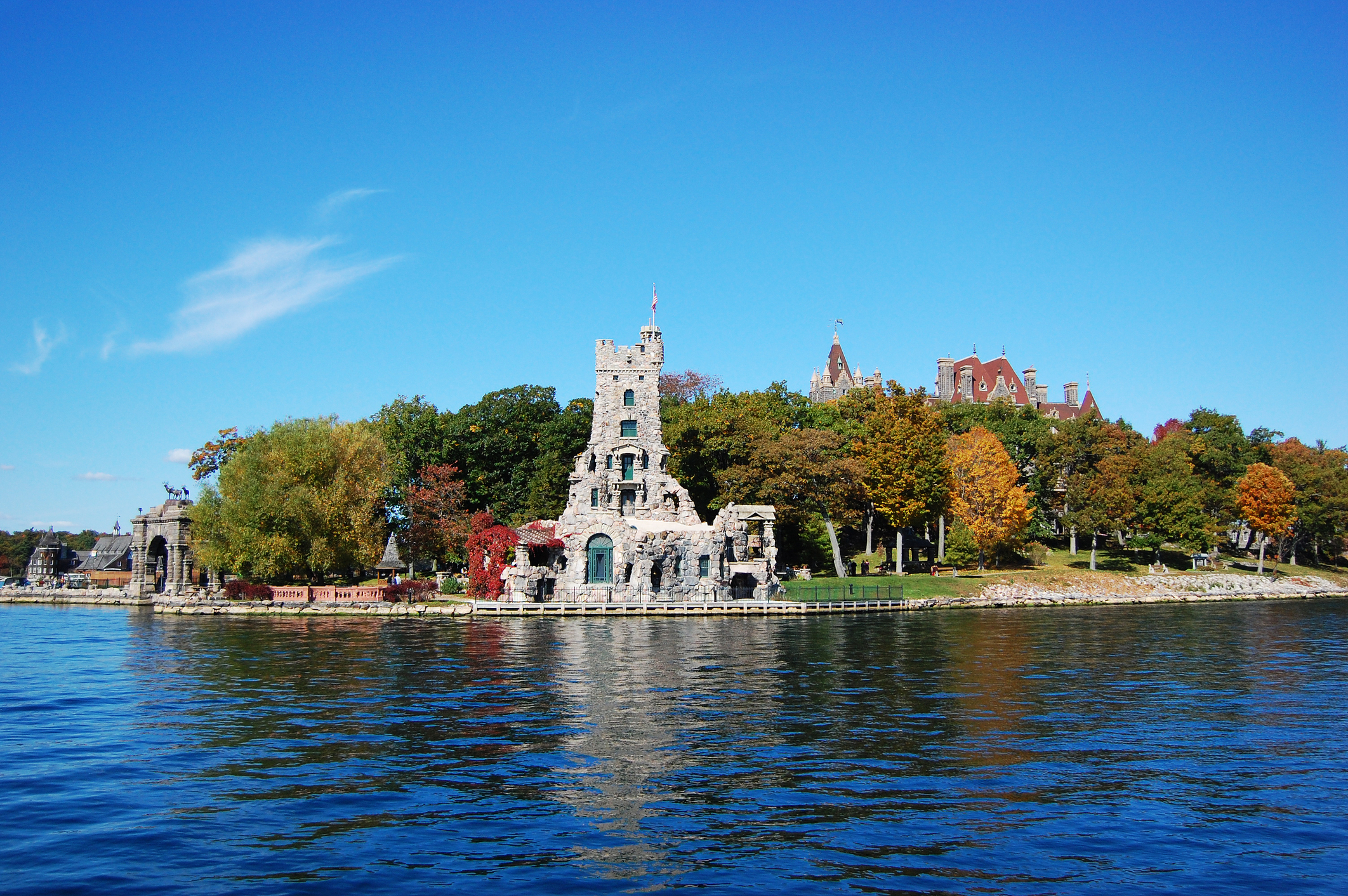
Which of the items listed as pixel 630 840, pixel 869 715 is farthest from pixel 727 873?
pixel 869 715

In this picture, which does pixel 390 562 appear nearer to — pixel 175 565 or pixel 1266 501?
pixel 175 565

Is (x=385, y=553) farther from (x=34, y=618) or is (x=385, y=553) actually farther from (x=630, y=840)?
(x=630, y=840)

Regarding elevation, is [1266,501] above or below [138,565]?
above

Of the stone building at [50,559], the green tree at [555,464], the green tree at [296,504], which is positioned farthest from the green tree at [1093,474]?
the stone building at [50,559]

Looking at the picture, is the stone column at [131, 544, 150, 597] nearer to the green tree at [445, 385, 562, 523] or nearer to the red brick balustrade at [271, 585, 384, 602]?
the red brick balustrade at [271, 585, 384, 602]

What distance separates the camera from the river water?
13.8 m

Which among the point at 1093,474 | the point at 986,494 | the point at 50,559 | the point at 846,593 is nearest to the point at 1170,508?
the point at 1093,474

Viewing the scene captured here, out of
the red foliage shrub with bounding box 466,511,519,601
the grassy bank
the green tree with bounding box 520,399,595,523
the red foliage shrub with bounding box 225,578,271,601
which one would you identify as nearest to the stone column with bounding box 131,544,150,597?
the red foliage shrub with bounding box 225,578,271,601

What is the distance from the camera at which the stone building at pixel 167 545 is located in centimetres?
6825

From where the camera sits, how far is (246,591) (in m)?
59.2

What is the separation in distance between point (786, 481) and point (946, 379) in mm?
69873

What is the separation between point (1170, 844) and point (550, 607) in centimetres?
4165

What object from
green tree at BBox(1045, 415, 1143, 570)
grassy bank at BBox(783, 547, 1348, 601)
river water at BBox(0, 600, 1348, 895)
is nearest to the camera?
river water at BBox(0, 600, 1348, 895)

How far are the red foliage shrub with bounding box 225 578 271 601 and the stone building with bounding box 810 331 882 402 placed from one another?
271ft
